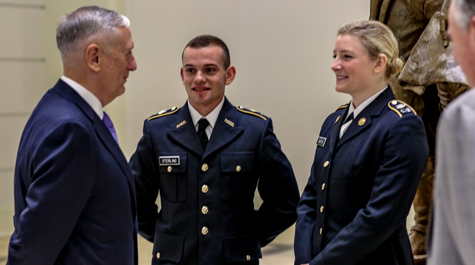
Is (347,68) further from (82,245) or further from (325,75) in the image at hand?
(325,75)

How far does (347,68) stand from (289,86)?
2964mm

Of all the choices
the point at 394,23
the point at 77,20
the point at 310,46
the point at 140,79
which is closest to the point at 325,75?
the point at 310,46

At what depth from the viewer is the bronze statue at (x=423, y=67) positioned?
7.50 feet

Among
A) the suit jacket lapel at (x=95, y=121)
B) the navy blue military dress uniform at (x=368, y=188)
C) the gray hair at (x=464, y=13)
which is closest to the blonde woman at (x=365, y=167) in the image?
the navy blue military dress uniform at (x=368, y=188)

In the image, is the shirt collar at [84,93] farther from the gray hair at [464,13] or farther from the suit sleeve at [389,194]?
the gray hair at [464,13]

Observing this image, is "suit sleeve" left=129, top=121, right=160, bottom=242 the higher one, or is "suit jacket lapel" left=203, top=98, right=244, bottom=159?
"suit jacket lapel" left=203, top=98, right=244, bottom=159

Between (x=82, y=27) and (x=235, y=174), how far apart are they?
2.65ft

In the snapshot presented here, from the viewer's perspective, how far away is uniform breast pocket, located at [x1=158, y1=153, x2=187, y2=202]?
2.01m

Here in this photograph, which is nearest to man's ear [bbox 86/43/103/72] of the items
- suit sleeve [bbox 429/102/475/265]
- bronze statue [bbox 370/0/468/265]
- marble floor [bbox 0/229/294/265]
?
suit sleeve [bbox 429/102/475/265]

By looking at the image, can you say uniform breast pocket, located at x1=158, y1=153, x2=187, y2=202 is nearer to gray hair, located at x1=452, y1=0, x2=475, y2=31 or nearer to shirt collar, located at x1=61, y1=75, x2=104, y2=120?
shirt collar, located at x1=61, y1=75, x2=104, y2=120

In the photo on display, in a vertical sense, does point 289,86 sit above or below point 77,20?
below

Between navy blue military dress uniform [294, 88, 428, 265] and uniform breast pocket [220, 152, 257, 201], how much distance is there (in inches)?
10.6

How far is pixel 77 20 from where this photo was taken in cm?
145

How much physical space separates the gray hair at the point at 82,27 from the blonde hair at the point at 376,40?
794 millimetres
